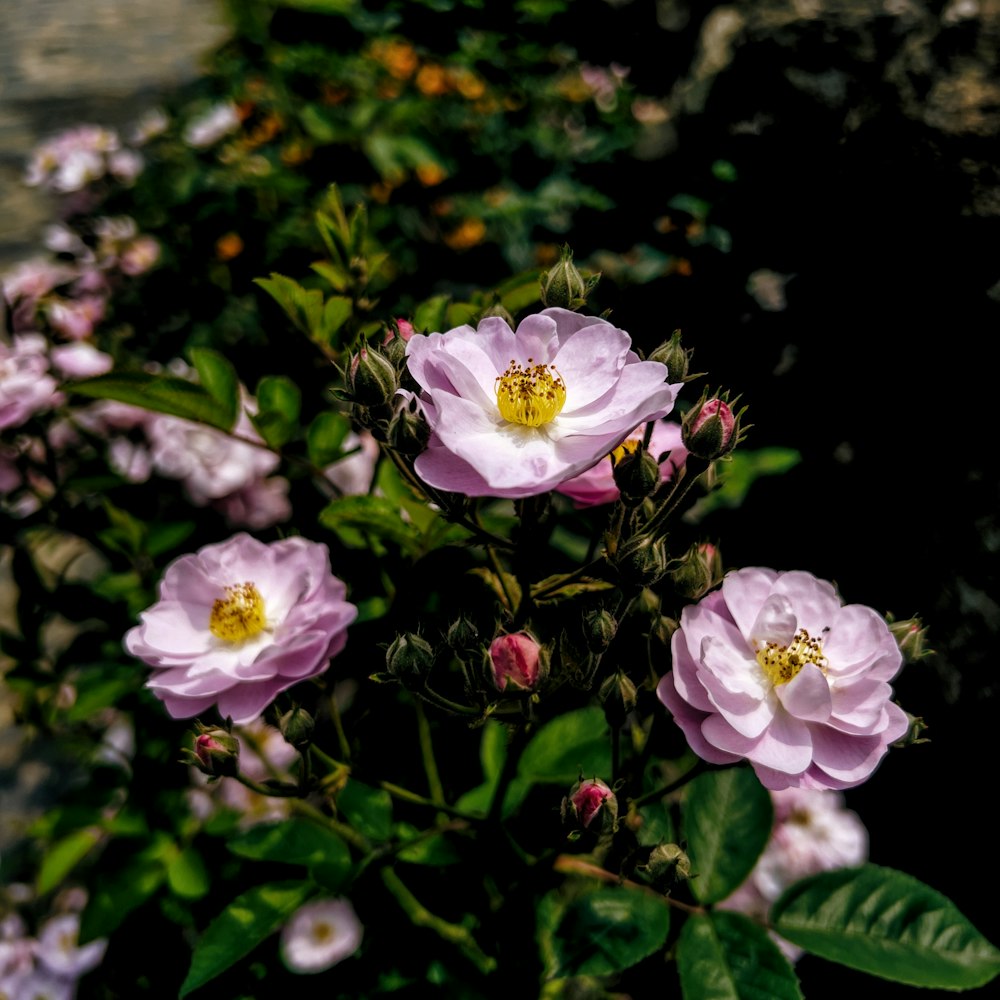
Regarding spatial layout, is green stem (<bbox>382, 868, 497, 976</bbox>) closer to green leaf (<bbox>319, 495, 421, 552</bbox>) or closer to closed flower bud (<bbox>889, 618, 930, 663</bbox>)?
green leaf (<bbox>319, 495, 421, 552</bbox>)

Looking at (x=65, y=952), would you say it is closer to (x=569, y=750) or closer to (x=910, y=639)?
(x=569, y=750)

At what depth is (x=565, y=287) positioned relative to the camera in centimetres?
85

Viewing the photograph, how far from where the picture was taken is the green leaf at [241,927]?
0.96 metres

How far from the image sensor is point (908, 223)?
128 cm

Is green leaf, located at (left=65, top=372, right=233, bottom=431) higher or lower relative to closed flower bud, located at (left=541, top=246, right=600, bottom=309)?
lower

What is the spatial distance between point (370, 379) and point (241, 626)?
48 cm

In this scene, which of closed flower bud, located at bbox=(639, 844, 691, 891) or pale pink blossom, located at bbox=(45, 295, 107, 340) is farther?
pale pink blossom, located at bbox=(45, 295, 107, 340)

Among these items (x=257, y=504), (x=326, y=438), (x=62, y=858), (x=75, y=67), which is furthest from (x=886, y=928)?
(x=75, y=67)

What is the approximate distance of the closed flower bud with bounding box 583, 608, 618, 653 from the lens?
0.76 meters

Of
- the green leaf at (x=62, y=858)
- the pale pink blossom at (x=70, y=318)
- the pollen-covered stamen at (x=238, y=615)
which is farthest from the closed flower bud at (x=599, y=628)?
the pale pink blossom at (x=70, y=318)

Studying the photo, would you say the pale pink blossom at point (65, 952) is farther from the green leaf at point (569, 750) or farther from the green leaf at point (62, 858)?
the green leaf at point (569, 750)

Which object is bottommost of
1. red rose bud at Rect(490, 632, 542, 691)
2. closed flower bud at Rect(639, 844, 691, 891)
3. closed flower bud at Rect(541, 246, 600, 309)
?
closed flower bud at Rect(639, 844, 691, 891)

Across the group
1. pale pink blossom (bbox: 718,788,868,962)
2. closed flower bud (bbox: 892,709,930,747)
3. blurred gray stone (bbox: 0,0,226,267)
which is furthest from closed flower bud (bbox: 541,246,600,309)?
blurred gray stone (bbox: 0,0,226,267)

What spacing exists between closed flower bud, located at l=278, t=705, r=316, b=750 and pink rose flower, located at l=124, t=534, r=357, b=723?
0.12 feet
